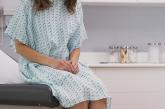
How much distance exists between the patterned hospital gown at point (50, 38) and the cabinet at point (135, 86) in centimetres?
110

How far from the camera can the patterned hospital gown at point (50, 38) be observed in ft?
5.43

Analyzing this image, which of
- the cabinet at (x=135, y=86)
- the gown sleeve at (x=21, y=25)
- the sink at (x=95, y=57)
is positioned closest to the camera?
the gown sleeve at (x=21, y=25)

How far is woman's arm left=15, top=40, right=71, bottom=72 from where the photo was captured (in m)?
1.72

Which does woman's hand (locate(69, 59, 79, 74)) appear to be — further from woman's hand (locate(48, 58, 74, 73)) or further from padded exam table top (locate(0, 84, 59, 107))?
padded exam table top (locate(0, 84, 59, 107))


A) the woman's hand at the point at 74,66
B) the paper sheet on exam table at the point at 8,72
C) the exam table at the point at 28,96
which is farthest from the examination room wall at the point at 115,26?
the exam table at the point at 28,96

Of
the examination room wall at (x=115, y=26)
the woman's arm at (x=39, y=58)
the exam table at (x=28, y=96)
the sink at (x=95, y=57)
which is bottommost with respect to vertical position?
the exam table at (x=28, y=96)

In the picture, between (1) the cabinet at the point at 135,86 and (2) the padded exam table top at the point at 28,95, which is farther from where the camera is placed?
(1) the cabinet at the point at 135,86

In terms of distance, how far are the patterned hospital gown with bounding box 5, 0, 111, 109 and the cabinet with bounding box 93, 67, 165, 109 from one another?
3.62 feet

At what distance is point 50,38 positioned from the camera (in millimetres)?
1754

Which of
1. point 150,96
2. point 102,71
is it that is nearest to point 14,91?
point 102,71

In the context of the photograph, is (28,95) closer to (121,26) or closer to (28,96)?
(28,96)

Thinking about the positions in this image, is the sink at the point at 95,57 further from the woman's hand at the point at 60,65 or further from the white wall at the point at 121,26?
the woman's hand at the point at 60,65

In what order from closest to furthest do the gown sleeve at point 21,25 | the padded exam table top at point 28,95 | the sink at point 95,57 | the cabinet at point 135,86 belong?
the padded exam table top at point 28,95
the gown sleeve at point 21,25
the cabinet at point 135,86
the sink at point 95,57

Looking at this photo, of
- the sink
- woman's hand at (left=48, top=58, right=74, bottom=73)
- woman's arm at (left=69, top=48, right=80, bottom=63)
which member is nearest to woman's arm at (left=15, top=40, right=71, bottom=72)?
woman's hand at (left=48, top=58, right=74, bottom=73)
